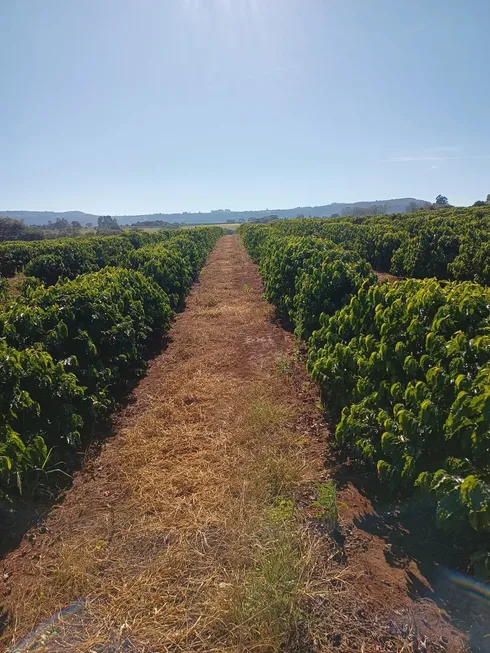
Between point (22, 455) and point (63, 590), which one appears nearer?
point (63, 590)

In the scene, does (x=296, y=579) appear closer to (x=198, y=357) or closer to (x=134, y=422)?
(x=134, y=422)

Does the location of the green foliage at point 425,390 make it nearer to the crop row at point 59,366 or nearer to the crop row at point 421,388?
the crop row at point 421,388

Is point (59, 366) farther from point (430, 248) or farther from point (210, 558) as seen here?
point (430, 248)

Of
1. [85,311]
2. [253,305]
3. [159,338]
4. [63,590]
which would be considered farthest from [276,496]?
[253,305]

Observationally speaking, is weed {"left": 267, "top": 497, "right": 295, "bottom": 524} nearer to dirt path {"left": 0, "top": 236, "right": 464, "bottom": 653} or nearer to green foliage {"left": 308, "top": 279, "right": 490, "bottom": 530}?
dirt path {"left": 0, "top": 236, "right": 464, "bottom": 653}

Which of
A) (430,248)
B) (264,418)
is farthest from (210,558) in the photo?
(430,248)

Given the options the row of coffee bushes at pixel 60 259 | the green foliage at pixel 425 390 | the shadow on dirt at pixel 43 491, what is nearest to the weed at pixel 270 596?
the green foliage at pixel 425 390

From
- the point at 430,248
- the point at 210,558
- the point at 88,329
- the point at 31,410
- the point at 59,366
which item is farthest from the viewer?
the point at 430,248
